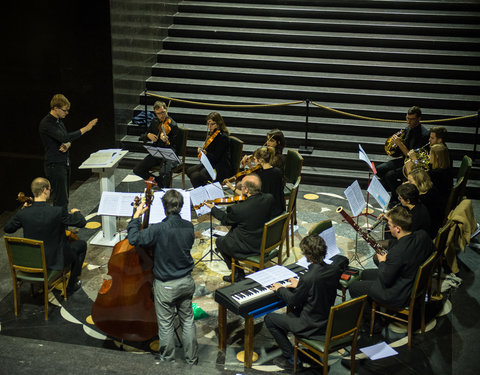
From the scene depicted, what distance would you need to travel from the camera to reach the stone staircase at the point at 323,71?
947cm

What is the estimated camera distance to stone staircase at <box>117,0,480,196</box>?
9.47 metres

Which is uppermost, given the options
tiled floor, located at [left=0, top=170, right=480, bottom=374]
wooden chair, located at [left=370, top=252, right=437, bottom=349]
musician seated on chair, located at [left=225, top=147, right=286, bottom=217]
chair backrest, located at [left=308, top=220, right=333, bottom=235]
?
musician seated on chair, located at [left=225, top=147, right=286, bottom=217]

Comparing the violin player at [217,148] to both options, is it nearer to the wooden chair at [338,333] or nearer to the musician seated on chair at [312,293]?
the musician seated on chair at [312,293]

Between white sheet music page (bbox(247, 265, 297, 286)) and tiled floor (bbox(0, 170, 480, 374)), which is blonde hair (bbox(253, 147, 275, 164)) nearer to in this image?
tiled floor (bbox(0, 170, 480, 374))

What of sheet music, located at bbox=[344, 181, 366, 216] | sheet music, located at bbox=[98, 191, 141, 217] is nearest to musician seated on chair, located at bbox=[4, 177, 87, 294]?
sheet music, located at bbox=[98, 191, 141, 217]

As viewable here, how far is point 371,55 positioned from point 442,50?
124cm

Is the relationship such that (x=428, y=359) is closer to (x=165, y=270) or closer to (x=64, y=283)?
(x=165, y=270)

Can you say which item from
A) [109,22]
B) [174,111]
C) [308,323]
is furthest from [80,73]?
[308,323]

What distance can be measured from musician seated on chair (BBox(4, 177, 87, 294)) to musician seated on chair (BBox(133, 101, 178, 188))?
7.58 ft

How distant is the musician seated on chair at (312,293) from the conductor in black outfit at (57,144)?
3.41 metres

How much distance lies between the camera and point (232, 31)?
1084cm

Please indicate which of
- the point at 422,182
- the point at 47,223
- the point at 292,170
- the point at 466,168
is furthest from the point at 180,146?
the point at 466,168

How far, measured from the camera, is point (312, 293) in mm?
4328

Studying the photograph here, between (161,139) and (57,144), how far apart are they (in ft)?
4.55
